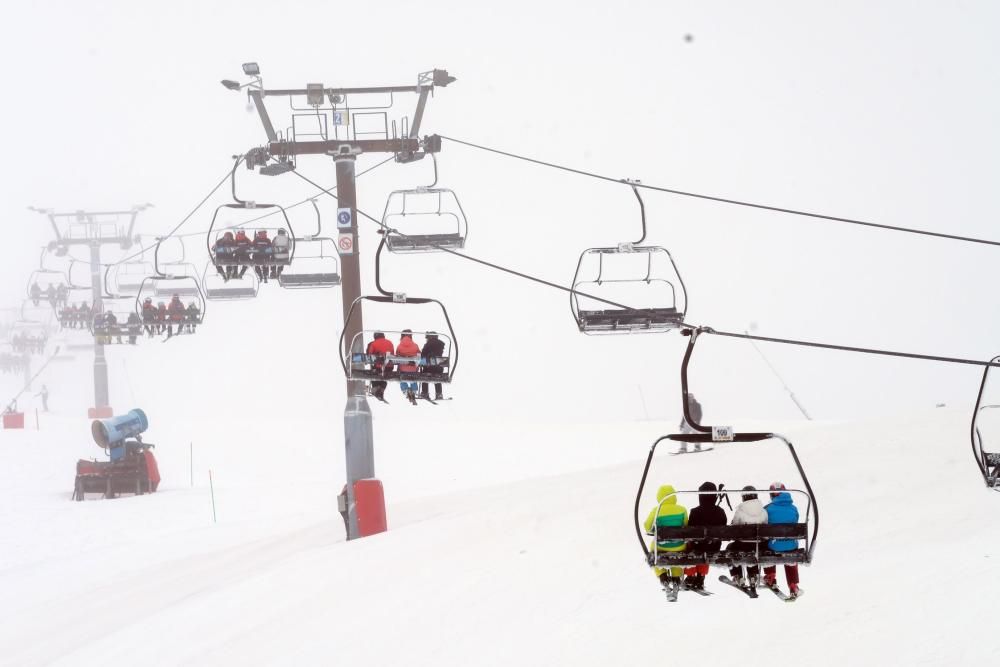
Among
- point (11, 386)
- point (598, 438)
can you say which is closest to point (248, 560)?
point (598, 438)

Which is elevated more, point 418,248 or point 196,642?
point 418,248

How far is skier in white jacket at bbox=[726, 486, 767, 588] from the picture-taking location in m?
8.52

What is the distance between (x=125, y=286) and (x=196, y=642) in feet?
111

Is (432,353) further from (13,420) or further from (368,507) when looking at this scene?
(13,420)

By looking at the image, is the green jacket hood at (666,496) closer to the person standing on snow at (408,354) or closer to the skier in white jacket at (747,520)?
the skier in white jacket at (747,520)

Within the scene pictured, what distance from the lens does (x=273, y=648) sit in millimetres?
12891

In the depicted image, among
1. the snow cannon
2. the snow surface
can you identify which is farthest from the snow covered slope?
the snow cannon

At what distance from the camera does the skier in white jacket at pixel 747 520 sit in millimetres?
8523

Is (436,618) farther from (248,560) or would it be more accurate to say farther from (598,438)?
(598,438)

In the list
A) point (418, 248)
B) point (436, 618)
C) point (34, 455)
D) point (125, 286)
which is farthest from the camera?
point (125, 286)

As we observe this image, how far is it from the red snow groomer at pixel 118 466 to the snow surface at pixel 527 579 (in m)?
3.61

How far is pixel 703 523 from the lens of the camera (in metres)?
8.78

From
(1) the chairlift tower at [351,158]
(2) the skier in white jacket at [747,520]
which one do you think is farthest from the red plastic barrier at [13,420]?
(2) the skier in white jacket at [747,520]

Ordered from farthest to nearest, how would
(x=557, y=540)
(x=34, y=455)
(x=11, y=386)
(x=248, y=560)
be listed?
1. (x=11, y=386)
2. (x=34, y=455)
3. (x=248, y=560)
4. (x=557, y=540)
